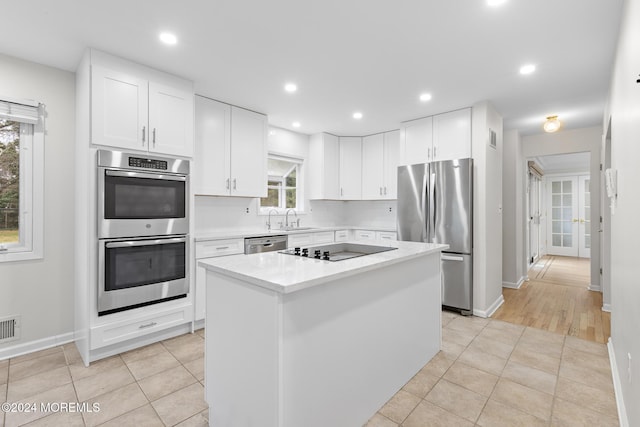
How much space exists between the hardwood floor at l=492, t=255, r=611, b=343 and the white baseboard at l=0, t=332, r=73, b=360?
4393 mm

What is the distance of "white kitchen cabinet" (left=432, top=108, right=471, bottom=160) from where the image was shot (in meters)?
3.68

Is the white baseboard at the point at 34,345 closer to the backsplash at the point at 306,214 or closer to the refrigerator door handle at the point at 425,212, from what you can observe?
the backsplash at the point at 306,214

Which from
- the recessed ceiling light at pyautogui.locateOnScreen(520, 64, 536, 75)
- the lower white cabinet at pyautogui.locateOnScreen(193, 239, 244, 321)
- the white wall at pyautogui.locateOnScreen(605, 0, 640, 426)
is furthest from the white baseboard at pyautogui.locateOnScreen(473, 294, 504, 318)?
the lower white cabinet at pyautogui.locateOnScreen(193, 239, 244, 321)

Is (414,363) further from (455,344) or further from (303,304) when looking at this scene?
(303,304)

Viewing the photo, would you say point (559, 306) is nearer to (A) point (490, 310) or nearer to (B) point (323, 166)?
(A) point (490, 310)

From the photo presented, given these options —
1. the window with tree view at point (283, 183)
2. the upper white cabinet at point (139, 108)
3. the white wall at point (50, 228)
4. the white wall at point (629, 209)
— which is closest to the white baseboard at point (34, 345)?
the white wall at point (50, 228)

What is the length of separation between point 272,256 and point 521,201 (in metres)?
4.77

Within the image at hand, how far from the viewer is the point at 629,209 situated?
1.62m

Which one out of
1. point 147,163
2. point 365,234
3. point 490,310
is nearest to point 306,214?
point 365,234

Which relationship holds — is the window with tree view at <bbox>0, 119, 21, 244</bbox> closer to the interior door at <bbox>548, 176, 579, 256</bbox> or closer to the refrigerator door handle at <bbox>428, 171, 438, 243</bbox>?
the refrigerator door handle at <bbox>428, 171, 438, 243</bbox>

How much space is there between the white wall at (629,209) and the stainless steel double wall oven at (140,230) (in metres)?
3.15

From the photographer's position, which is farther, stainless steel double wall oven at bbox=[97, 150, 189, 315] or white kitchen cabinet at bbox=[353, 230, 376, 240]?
white kitchen cabinet at bbox=[353, 230, 376, 240]

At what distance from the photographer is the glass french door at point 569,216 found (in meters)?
7.58

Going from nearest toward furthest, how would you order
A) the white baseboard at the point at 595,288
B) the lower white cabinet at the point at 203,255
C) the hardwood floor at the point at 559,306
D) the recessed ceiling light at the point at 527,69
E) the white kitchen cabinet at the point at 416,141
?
the recessed ceiling light at the point at 527,69 → the lower white cabinet at the point at 203,255 → the hardwood floor at the point at 559,306 → the white kitchen cabinet at the point at 416,141 → the white baseboard at the point at 595,288
